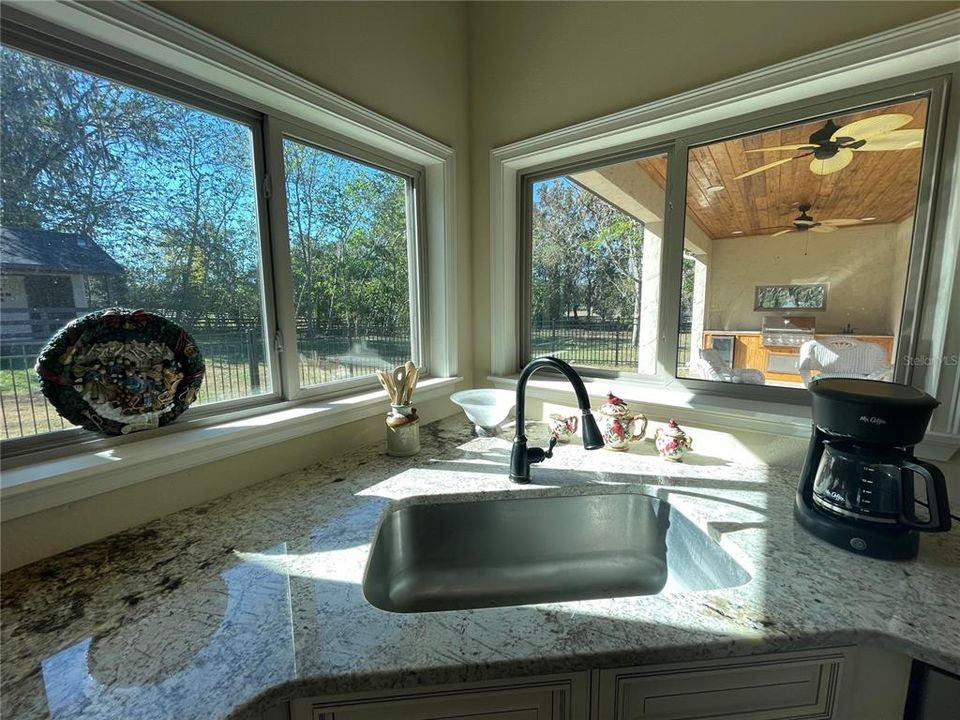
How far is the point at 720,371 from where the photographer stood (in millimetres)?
1402

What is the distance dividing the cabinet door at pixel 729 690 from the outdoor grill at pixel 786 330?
0.93 metres

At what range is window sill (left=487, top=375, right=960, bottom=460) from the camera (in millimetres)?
1035

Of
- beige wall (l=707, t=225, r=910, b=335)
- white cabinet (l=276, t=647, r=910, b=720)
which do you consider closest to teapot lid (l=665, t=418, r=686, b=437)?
beige wall (l=707, t=225, r=910, b=335)

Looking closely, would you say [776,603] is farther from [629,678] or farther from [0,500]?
[0,500]

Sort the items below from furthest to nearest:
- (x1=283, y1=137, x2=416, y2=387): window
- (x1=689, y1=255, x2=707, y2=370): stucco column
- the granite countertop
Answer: (x1=689, y1=255, x2=707, y2=370): stucco column → (x1=283, y1=137, x2=416, y2=387): window → the granite countertop

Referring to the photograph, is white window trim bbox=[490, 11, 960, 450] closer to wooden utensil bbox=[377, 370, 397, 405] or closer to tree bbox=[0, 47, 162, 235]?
wooden utensil bbox=[377, 370, 397, 405]

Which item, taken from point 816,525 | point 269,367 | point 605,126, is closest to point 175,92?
point 269,367

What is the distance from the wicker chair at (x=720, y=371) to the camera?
1.34 meters

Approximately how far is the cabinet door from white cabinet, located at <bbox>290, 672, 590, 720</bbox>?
52 mm

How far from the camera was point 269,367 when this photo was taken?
1.22 metres

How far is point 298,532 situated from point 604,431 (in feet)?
3.04

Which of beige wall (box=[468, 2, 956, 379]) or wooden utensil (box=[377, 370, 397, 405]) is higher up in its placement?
beige wall (box=[468, 2, 956, 379])

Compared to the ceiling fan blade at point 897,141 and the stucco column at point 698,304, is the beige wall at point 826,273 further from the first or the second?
the ceiling fan blade at point 897,141

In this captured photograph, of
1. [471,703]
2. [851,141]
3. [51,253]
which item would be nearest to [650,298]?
[851,141]
